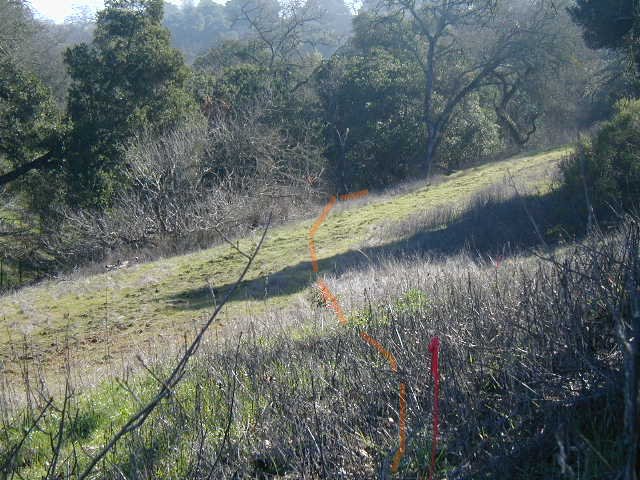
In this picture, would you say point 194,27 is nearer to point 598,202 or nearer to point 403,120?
point 403,120

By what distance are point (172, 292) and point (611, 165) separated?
29.9 ft

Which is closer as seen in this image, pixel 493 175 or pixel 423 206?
pixel 423 206

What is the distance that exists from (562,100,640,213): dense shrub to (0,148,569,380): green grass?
2.04 meters

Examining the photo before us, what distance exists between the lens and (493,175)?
20406 mm

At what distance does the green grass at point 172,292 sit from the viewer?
35.4ft

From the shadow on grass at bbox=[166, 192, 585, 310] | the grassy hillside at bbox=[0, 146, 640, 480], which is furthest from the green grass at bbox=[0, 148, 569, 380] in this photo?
the grassy hillside at bbox=[0, 146, 640, 480]

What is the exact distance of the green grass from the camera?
1079cm

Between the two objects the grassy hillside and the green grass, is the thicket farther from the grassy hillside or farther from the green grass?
the grassy hillside

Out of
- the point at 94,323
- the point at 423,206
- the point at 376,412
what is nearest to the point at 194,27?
the point at 423,206

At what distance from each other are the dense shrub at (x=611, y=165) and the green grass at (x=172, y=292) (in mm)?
2036

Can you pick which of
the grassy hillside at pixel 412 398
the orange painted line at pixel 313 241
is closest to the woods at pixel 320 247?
the grassy hillside at pixel 412 398

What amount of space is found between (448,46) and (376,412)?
2931cm

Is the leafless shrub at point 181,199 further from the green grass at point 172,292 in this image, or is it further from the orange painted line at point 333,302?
the orange painted line at point 333,302

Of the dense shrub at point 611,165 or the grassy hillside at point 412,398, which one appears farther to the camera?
the dense shrub at point 611,165
